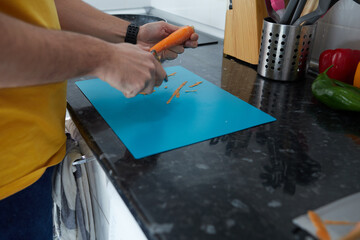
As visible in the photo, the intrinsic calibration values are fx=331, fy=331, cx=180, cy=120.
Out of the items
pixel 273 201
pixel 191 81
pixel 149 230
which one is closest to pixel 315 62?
pixel 191 81

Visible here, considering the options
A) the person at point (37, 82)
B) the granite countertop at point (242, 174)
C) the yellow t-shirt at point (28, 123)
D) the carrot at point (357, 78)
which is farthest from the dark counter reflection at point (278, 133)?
the yellow t-shirt at point (28, 123)

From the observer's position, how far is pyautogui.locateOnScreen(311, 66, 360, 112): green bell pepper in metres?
0.75

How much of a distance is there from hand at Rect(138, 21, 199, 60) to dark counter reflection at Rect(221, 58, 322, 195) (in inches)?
6.0

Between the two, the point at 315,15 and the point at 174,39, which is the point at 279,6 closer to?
the point at 315,15

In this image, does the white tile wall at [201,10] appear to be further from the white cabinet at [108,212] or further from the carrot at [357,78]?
the white cabinet at [108,212]

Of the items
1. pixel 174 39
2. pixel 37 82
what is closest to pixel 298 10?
pixel 174 39

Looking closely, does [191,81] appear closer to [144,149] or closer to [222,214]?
[144,149]

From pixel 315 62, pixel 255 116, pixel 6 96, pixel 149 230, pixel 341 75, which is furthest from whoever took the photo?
pixel 315 62

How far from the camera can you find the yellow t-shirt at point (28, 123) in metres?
0.60

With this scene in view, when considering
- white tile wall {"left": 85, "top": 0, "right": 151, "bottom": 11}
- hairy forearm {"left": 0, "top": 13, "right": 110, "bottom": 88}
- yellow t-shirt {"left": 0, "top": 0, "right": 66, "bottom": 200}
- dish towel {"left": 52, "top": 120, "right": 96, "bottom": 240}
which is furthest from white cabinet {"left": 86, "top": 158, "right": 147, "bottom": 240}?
white tile wall {"left": 85, "top": 0, "right": 151, "bottom": 11}

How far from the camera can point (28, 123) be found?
63 cm

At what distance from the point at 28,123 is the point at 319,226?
531 millimetres

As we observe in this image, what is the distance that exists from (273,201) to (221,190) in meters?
0.08

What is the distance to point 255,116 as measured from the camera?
76 cm
